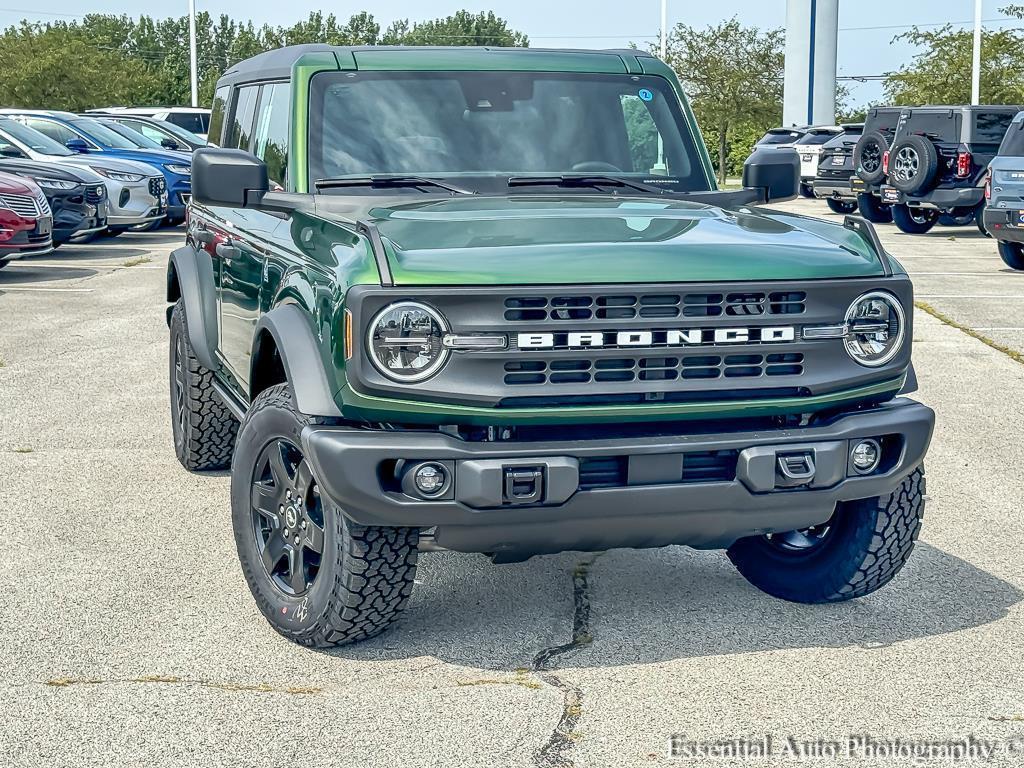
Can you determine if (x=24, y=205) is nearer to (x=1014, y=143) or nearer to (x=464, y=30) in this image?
(x=1014, y=143)

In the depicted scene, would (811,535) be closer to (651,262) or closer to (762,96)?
(651,262)

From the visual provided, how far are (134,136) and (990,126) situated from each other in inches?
505

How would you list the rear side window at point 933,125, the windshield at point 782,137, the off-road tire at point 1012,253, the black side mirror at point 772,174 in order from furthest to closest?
the windshield at point 782,137, the rear side window at point 933,125, the off-road tire at point 1012,253, the black side mirror at point 772,174

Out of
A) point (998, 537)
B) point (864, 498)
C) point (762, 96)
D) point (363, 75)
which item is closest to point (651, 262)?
point (864, 498)

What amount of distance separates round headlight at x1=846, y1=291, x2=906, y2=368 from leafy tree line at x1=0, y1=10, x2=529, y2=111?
3382 cm

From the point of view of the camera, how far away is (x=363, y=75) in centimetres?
557

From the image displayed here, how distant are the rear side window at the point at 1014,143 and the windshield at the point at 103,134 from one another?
12253 mm

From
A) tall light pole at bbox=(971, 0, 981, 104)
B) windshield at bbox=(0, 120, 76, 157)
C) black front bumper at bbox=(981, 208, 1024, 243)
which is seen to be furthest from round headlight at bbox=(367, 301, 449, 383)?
tall light pole at bbox=(971, 0, 981, 104)

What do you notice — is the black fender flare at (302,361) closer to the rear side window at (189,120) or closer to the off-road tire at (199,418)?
the off-road tire at (199,418)

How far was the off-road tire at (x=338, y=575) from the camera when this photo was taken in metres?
4.30

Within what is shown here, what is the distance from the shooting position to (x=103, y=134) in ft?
72.3

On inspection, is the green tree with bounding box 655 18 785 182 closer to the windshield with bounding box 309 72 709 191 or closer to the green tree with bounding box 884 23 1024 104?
the green tree with bounding box 884 23 1024 104

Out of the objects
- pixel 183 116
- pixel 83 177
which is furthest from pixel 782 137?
pixel 83 177

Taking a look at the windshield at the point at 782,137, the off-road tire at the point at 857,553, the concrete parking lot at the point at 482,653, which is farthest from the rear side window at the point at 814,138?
the off-road tire at the point at 857,553
